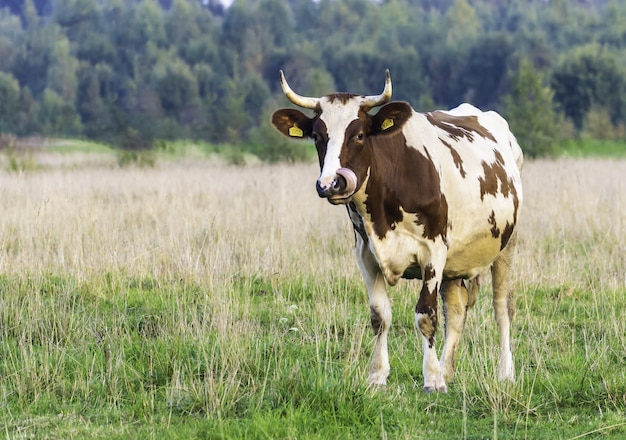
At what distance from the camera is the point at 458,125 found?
8391 millimetres

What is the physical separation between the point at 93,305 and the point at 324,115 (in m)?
3.65

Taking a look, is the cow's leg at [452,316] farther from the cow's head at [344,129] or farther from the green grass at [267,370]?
the cow's head at [344,129]

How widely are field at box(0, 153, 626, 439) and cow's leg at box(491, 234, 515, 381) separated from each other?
0.46 ft

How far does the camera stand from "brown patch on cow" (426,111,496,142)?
8016 millimetres

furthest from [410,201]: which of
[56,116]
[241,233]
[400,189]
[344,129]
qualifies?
[56,116]

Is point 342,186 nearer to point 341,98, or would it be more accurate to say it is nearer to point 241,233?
point 341,98

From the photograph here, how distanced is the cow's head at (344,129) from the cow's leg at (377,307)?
2.53ft

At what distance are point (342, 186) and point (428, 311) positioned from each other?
4.18ft

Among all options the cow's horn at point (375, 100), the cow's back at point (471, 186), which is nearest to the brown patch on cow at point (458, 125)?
the cow's back at point (471, 186)

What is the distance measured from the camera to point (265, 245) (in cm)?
1243

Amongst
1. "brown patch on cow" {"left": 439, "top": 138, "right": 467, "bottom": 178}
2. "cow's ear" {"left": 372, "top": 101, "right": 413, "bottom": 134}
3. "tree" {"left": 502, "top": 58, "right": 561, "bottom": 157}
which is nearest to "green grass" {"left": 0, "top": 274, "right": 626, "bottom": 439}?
"brown patch on cow" {"left": 439, "top": 138, "right": 467, "bottom": 178}

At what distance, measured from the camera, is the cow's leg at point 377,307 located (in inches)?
285

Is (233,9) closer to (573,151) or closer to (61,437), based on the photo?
(573,151)

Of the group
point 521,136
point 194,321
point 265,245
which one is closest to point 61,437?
point 194,321
